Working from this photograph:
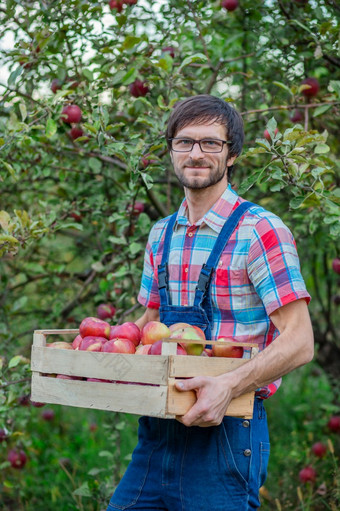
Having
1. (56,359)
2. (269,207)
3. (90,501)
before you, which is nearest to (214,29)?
(269,207)

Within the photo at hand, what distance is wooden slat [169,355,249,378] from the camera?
1.60 metres

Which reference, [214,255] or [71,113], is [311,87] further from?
[214,255]

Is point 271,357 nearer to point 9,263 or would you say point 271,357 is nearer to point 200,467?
point 200,467

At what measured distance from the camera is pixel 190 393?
163 centimetres

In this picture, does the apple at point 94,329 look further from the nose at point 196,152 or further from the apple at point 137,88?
the apple at point 137,88

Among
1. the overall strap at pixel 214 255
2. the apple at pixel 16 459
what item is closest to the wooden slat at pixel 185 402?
the overall strap at pixel 214 255

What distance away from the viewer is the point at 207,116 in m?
2.08

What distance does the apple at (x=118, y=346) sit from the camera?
1.81 m

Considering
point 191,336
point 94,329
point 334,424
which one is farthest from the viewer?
point 334,424

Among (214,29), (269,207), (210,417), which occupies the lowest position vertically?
(210,417)

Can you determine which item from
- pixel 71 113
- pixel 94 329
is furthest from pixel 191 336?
pixel 71 113

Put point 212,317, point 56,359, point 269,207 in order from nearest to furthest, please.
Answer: point 56,359 < point 212,317 < point 269,207

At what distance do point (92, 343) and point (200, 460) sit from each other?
435 mm

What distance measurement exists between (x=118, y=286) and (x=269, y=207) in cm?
104
